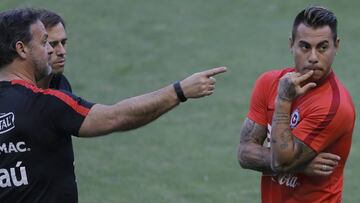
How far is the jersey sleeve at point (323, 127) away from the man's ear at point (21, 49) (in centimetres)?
190

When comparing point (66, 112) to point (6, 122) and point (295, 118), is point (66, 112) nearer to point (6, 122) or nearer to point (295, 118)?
point (6, 122)

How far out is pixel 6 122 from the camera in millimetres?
5516

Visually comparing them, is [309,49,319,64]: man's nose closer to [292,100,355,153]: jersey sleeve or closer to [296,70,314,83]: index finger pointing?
[296,70,314,83]: index finger pointing

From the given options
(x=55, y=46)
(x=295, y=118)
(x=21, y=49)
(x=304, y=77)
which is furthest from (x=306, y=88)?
(x=55, y=46)

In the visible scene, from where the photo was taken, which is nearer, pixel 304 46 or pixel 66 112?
pixel 66 112

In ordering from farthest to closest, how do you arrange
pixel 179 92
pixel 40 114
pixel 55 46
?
pixel 55 46 < pixel 40 114 < pixel 179 92

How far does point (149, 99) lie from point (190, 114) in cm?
773

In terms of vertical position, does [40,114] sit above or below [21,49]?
below

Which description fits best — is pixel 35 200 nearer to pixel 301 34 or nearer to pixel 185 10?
pixel 301 34

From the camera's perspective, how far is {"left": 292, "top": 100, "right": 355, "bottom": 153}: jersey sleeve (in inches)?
Answer: 229

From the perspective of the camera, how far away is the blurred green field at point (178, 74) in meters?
10.6

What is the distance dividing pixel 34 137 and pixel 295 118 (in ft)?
5.90

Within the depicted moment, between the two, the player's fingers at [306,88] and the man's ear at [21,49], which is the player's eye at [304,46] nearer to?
the player's fingers at [306,88]

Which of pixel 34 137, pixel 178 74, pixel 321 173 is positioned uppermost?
pixel 34 137
